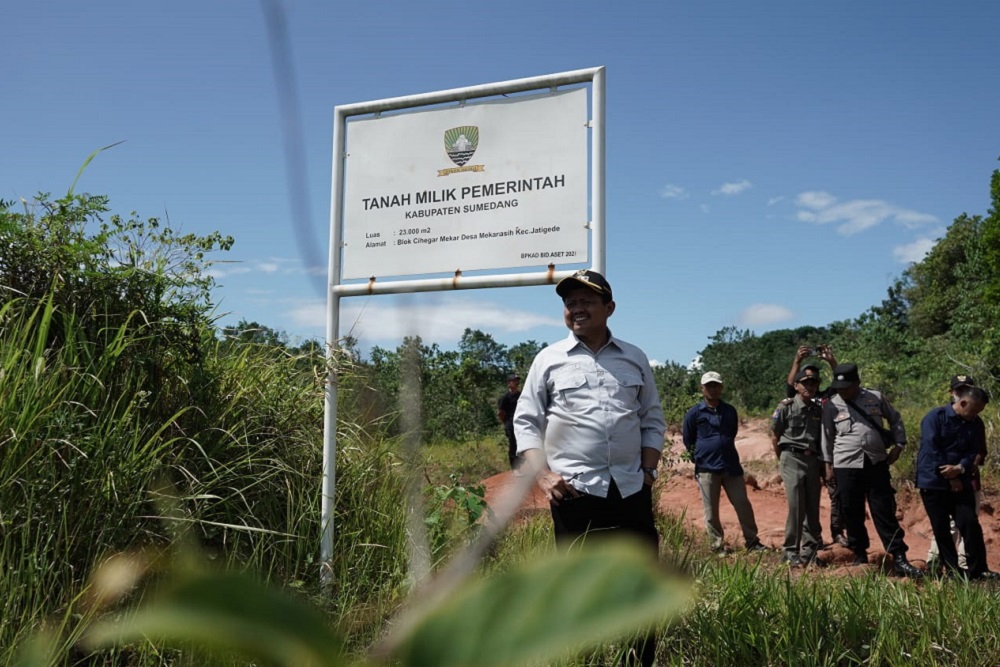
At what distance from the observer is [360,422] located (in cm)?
513

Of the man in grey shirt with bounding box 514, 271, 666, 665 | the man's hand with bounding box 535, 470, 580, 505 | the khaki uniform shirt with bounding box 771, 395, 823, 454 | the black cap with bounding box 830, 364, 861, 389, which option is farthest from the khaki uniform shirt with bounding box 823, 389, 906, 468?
the man's hand with bounding box 535, 470, 580, 505

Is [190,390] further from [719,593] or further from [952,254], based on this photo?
[952,254]

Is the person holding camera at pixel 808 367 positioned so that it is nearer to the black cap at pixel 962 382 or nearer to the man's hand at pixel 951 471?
the black cap at pixel 962 382

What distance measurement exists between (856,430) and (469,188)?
4.52m

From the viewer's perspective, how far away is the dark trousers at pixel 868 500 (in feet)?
23.1

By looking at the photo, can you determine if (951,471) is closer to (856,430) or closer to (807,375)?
(856,430)

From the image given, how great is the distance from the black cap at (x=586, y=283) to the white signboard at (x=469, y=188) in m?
0.42

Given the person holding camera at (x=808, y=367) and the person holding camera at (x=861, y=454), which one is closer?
the person holding camera at (x=861, y=454)

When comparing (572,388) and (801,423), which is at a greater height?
(572,388)

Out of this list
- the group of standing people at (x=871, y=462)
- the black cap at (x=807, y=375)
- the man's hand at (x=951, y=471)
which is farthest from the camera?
the black cap at (x=807, y=375)

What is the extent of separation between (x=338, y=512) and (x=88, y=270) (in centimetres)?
178

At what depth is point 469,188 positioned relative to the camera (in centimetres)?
436

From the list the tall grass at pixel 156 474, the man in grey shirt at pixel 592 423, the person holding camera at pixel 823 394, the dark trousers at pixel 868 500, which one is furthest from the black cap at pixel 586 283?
the dark trousers at pixel 868 500

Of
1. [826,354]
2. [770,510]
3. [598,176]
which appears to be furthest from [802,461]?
[598,176]
